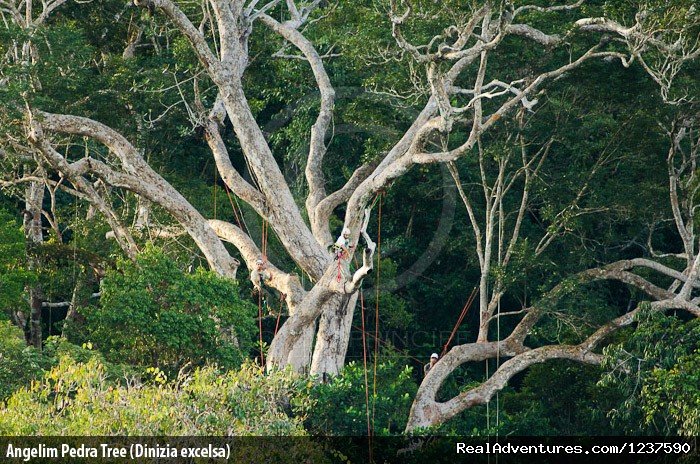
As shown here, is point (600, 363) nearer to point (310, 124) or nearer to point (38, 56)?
point (310, 124)

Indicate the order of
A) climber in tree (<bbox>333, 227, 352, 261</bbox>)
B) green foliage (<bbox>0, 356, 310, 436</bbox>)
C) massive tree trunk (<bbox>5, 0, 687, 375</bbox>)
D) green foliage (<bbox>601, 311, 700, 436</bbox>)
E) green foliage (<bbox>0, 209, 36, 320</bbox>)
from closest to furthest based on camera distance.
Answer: green foliage (<bbox>0, 356, 310, 436</bbox>) < climber in tree (<bbox>333, 227, 352, 261</bbox>) < green foliage (<bbox>601, 311, 700, 436</bbox>) < massive tree trunk (<bbox>5, 0, 687, 375</bbox>) < green foliage (<bbox>0, 209, 36, 320</bbox>)

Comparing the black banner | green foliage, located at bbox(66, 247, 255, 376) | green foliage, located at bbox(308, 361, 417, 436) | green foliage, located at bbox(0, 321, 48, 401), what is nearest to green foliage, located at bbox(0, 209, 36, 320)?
green foliage, located at bbox(66, 247, 255, 376)

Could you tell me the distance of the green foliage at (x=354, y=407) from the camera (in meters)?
20.9

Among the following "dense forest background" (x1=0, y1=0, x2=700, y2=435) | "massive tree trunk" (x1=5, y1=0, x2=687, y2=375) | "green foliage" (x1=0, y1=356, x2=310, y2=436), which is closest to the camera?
"green foliage" (x1=0, y1=356, x2=310, y2=436)

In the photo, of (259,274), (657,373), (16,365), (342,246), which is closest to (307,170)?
(259,274)

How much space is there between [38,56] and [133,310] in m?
5.52

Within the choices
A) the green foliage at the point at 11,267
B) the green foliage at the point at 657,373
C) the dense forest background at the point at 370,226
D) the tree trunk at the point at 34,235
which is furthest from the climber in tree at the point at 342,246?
the tree trunk at the point at 34,235

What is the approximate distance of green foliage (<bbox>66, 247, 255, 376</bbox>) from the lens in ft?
68.4

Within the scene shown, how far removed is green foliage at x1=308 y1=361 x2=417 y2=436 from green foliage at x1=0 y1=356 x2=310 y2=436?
3.28m

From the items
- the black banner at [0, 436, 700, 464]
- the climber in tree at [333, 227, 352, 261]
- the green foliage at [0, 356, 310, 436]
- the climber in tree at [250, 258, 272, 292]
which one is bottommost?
the black banner at [0, 436, 700, 464]

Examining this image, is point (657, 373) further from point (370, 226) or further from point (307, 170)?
point (370, 226)

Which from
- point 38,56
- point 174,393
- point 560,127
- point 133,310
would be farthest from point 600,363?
point 38,56

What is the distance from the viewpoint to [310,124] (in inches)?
1066

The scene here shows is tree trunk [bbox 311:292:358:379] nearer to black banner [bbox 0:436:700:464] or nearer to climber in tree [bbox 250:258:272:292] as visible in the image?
climber in tree [bbox 250:258:272:292]
